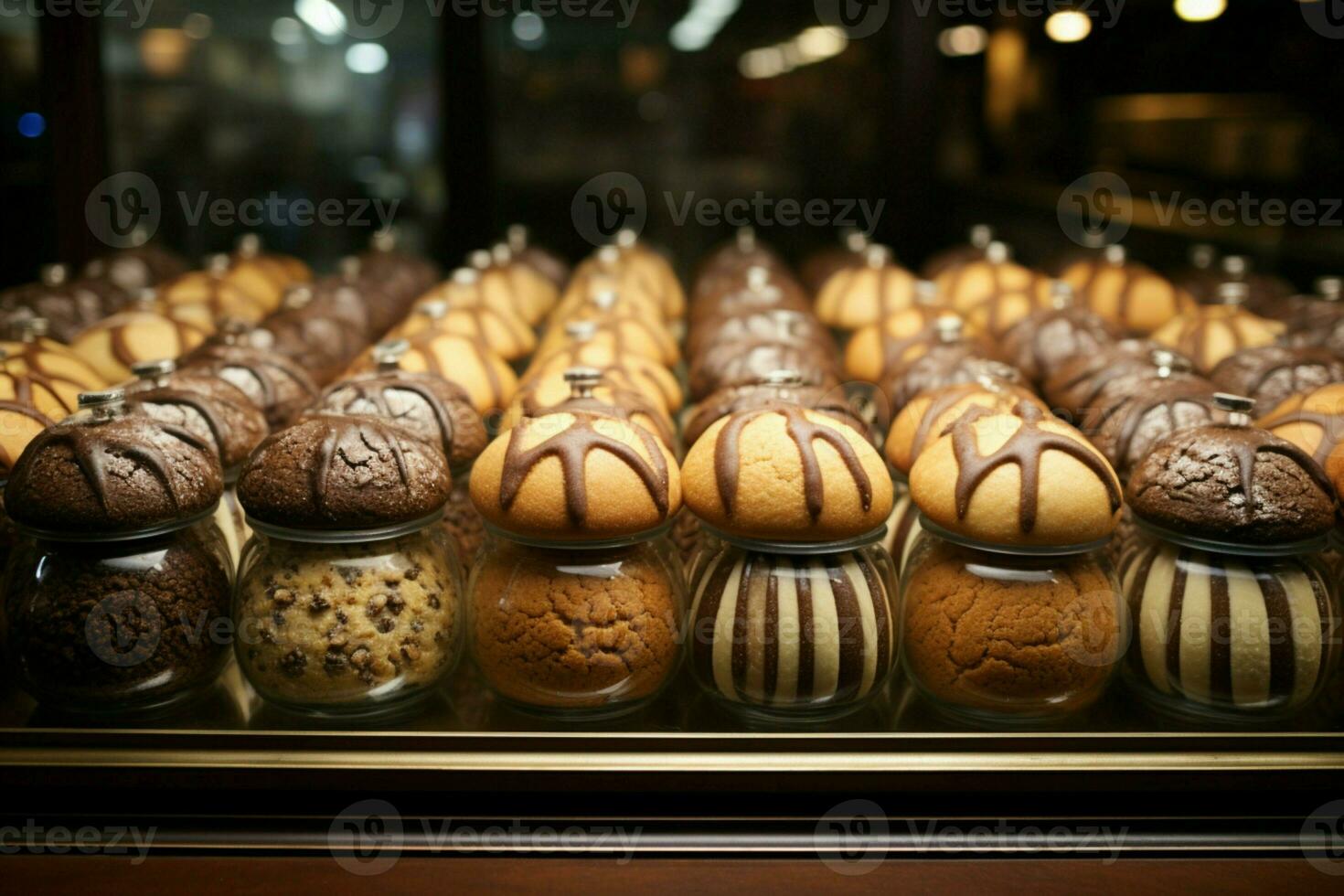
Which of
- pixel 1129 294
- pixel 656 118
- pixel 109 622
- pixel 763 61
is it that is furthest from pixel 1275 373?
pixel 656 118

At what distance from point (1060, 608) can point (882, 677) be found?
0.89ft

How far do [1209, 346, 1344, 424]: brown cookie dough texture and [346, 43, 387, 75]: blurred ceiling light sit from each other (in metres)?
3.49

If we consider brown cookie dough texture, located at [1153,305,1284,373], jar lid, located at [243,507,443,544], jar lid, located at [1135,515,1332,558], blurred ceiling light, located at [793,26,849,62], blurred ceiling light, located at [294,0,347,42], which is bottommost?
jar lid, located at [1135,515,1332,558]

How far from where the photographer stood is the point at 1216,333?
267 cm

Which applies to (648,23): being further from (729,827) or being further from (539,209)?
(729,827)

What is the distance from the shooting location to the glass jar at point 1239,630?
1.54 metres

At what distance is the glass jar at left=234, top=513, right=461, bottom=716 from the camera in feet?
4.94

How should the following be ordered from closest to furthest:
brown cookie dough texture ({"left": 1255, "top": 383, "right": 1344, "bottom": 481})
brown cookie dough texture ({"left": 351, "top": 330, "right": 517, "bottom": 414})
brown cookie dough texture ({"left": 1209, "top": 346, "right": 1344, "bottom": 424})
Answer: brown cookie dough texture ({"left": 1255, "top": 383, "right": 1344, "bottom": 481}), brown cookie dough texture ({"left": 1209, "top": 346, "right": 1344, "bottom": 424}), brown cookie dough texture ({"left": 351, "top": 330, "right": 517, "bottom": 414})

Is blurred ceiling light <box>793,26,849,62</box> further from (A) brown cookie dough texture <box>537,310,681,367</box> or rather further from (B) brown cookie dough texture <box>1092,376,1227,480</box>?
(B) brown cookie dough texture <box>1092,376,1227,480</box>

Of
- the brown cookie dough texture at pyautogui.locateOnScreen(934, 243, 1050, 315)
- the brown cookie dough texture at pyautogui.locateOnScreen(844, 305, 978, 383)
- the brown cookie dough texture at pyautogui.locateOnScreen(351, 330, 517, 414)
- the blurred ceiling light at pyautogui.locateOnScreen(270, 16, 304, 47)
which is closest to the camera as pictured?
the brown cookie dough texture at pyautogui.locateOnScreen(351, 330, 517, 414)

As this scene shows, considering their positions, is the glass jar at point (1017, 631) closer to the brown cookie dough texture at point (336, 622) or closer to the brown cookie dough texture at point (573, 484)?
the brown cookie dough texture at point (573, 484)

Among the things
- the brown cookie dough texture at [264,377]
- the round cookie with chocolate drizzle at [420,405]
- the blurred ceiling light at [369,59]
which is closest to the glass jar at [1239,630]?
the round cookie with chocolate drizzle at [420,405]

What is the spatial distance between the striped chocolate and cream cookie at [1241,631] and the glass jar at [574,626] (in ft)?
2.39

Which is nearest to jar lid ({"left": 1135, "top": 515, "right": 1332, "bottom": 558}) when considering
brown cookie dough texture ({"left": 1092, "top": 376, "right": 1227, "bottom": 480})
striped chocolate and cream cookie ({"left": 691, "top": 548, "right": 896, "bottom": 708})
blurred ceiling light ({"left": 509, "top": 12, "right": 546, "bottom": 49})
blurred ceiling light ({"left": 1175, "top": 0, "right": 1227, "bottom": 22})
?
brown cookie dough texture ({"left": 1092, "top": 376, "right": 1227, "bottom": 480})
